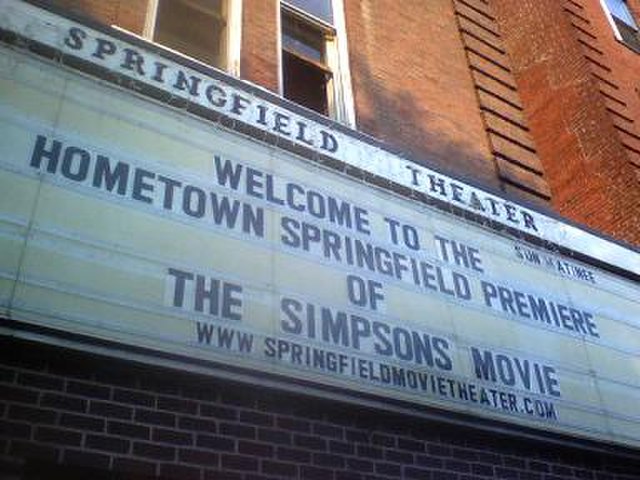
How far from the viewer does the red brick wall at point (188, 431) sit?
3766 mm

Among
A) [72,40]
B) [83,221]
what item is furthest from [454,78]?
[83,221]

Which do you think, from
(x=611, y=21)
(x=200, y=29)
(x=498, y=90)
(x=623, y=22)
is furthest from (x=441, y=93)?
(x=623, y=22)

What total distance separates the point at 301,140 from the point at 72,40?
6.27 ft

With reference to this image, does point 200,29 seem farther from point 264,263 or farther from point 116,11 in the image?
point 264,263

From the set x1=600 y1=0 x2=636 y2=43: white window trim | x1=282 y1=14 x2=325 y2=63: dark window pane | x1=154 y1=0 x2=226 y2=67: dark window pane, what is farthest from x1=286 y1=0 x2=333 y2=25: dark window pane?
x1=600 y1=0 x2=636 y2=43: white window trim

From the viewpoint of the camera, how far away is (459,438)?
5.33 metres

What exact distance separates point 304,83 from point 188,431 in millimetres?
4376

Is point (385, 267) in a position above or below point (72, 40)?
below

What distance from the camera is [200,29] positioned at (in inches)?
271

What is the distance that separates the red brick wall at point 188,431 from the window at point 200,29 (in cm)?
340

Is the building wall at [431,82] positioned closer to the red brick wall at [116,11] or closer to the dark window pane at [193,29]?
the red brick wall at [116,11]

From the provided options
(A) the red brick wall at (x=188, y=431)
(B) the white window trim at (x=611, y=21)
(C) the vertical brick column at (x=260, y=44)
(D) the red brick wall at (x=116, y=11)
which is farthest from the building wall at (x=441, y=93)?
(B) the white window trim at (x=611, y=21)

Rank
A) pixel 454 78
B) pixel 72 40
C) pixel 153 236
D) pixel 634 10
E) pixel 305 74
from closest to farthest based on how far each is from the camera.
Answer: pixel 153 236
pixel 72 40
pixel 305 74
pixel 454 78
pixel 634 10

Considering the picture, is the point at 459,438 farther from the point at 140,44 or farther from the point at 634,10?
the point at 634,10
